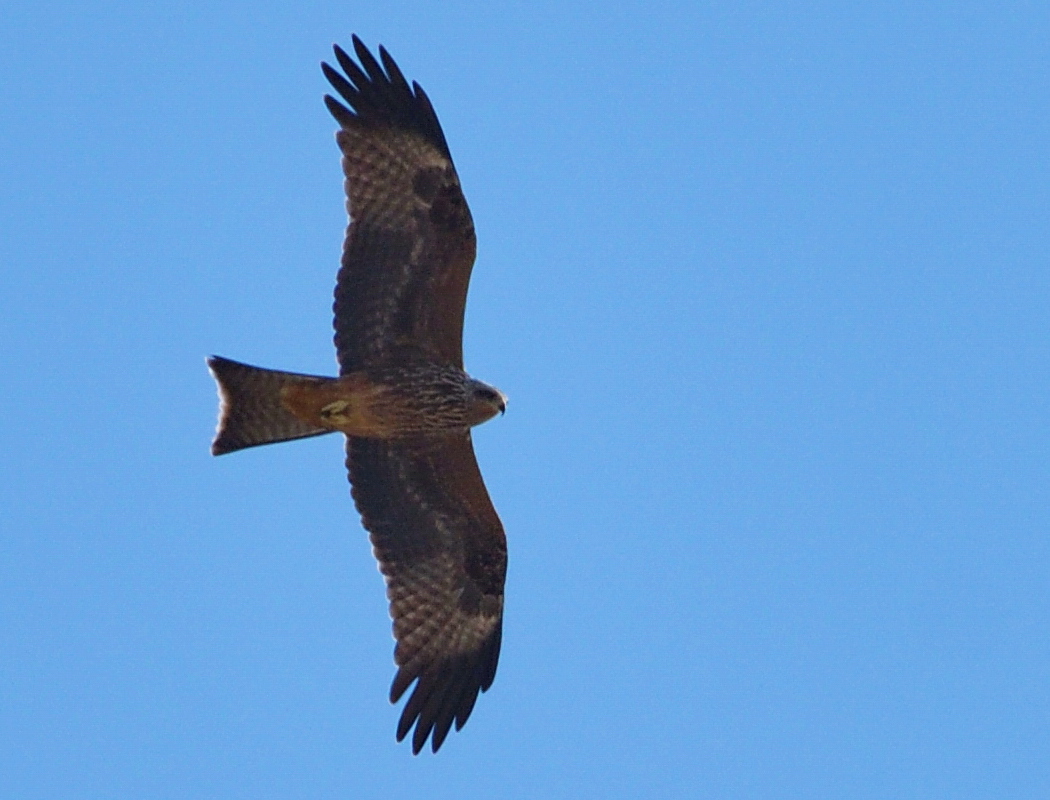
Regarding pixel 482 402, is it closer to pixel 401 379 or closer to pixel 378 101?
pixel 401 379

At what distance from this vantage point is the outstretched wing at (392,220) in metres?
13.1

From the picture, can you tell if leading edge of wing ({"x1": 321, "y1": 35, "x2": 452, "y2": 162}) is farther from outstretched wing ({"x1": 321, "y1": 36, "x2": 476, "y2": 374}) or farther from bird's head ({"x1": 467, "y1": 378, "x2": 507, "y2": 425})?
bird's head ({"x1": 467, "y1": 378, "x2": 507, "y2": 425})

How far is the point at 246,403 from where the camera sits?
43.2ft

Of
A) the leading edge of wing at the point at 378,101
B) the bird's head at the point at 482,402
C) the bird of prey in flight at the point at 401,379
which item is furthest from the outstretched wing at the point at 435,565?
the leading edge of wing at the point at 378,101

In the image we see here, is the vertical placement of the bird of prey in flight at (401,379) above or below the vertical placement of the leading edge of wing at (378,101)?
below

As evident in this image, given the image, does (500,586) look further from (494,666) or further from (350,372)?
(350,372)

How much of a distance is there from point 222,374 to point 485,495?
1.99 metres

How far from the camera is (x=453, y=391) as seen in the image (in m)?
13.3

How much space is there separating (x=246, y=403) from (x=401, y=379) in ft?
3.38

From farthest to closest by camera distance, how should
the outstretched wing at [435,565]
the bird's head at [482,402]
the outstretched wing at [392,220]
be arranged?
1. the outstretched wing at [435,565]
2. the bird's head at [482,402]
3. the outstretched wing at [392,220]

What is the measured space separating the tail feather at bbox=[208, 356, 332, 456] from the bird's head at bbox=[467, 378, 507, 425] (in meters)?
0.99

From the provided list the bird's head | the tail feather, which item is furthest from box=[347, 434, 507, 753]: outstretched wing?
the tail feather

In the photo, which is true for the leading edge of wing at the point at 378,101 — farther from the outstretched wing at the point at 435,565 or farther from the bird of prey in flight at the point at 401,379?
the outstretched wing at the point at 435,565

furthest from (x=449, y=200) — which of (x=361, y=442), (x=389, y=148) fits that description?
(x=361, y=442)
